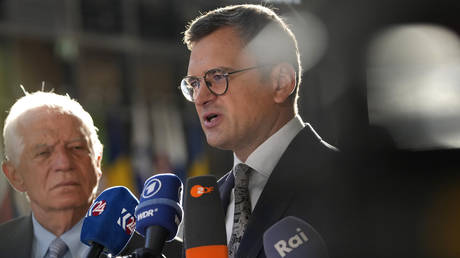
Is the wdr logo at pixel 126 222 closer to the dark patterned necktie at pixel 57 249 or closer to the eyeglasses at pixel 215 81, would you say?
the eyeglasses at pixel 215 81

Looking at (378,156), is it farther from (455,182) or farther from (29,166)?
(29,166)

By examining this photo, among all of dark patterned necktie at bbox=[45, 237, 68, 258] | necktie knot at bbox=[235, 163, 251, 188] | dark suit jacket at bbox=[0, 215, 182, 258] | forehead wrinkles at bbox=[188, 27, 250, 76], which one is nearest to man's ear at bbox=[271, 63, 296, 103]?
forehead wrinkles at bbox=[188, 27, 250, 76]

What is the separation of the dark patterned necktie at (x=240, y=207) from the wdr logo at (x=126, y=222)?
261mm

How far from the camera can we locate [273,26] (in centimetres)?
191

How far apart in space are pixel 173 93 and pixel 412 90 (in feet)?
38.4

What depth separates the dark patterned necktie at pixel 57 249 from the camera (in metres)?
2.09

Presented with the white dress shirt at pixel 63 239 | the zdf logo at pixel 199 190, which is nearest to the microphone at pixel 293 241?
the zdf logo at pixel 199 190

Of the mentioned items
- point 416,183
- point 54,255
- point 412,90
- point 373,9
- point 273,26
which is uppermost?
point 273,26

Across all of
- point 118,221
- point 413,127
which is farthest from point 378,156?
point 118,221

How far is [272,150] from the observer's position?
1780mm

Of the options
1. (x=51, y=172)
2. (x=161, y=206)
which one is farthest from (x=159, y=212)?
(x=51, y=172)

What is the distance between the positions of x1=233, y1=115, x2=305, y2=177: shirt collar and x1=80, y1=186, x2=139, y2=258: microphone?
354 mm

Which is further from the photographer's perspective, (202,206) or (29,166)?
(29,166)

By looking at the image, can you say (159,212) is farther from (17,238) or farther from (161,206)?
(17,238)
